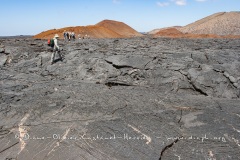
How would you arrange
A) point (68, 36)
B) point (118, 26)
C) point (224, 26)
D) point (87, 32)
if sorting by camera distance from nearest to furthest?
point (68, 36) → point (87, 32) → point (118, 26) → point (224, 26)

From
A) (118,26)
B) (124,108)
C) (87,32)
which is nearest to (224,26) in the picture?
(118,26)

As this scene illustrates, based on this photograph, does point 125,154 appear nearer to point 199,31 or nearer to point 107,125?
point 107,125

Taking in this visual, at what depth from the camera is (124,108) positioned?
21.7 ft

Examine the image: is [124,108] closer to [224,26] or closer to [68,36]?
[68,36]

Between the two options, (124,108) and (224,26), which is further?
(224,26)

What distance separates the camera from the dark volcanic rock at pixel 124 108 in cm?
505

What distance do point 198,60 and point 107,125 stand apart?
22.1 ft

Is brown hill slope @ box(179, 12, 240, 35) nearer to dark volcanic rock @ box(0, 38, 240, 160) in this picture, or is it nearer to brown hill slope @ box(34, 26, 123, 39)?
brown hill slope @ box(34, 26, 123, 39)

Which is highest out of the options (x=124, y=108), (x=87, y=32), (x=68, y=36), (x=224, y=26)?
(x=224, y=26)

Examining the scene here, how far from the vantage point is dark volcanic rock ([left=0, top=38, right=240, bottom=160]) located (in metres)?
5.05

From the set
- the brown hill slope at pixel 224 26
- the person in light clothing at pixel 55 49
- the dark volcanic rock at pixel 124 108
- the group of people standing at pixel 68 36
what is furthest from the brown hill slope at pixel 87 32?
the brown hill slope at pixel 224 26

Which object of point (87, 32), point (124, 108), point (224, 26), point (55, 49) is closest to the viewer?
point (124, 108)

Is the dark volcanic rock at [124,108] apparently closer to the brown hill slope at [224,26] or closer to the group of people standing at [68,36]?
the group of people standing at [68,36]

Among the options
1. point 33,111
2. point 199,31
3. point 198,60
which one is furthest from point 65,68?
point 199,31
